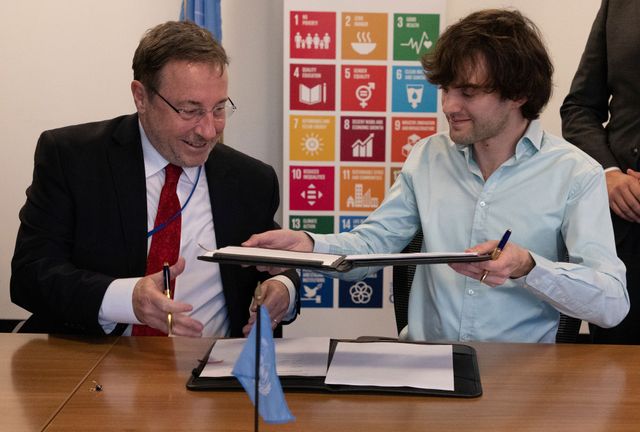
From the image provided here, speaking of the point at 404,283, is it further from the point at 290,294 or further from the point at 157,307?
the point at 157,307

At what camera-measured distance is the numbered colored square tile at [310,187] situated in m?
4.84

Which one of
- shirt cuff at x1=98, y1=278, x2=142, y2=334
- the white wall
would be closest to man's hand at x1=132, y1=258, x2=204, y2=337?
shirt cuff at x1=98, y1=278, x2=142, y2=334

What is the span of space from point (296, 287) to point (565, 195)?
0.81 m

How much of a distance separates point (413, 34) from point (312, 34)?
560mm

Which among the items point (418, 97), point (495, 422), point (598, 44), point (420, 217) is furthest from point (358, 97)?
point (495, 422)

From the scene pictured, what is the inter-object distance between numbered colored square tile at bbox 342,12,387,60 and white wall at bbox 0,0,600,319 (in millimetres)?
738

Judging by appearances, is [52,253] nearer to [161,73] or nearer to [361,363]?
[161,73]

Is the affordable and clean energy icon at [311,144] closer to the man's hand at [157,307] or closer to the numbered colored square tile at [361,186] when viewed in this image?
the numbered colored square tile at [361,186]

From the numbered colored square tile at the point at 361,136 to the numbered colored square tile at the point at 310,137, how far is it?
7 cm

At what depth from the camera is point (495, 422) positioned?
169 cm

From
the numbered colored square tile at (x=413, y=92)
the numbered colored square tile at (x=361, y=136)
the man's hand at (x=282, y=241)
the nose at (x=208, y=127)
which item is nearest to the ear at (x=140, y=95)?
the nose at (x=208, y=127)

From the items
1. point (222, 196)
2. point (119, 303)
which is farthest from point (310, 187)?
point (119, 303)

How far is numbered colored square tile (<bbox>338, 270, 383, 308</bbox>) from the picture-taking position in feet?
16.1

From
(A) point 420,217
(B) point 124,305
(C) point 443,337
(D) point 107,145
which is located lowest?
(C) point 443,337
